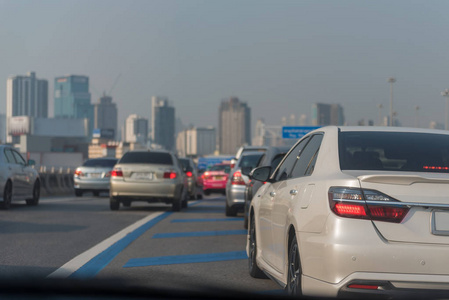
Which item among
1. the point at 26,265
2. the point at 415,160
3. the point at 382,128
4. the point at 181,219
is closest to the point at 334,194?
the point at 415,160

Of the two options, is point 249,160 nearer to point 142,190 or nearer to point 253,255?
point 142,190

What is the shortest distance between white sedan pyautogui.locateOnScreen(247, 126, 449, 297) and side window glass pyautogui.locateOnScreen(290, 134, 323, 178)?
3 centimetres

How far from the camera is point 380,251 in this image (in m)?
4.90

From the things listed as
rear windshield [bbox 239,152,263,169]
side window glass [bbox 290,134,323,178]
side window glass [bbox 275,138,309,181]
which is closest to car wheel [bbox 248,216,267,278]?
side window glass [bbox 275,138,309,181]

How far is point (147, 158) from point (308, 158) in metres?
13.4

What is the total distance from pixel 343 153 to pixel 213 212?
13.5 m

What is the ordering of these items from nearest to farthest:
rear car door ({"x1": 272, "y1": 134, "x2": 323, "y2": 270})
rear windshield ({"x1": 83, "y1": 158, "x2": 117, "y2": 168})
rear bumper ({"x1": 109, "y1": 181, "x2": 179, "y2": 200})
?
rear car door ({"x1": 272, "y1": 134, "x2": 323, "y2": 270}) → rear bumper ({"x1": 109, "y1": 181, "x2": 179, "y2": 200}) → rear windshield ({"x1": 83, "y1": 158, "x2": 117, "y2": 168})

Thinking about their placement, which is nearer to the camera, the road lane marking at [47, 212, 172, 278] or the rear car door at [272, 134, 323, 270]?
the rear car door at [272, 134, 323, 270]

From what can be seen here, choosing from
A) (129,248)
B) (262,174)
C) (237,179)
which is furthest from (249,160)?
(262,174)

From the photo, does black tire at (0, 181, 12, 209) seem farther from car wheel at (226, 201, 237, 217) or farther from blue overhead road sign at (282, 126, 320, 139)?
blue overhead road sign at (282, 126, 320, 139)

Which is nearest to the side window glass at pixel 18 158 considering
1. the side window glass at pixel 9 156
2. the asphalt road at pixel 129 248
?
the side window glass at pixel 9 156

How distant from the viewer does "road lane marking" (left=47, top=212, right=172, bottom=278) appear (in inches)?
317

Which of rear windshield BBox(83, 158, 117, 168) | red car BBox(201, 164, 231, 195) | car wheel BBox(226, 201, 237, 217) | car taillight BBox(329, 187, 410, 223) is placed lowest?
red car BBox(201, 164, 231, 195)

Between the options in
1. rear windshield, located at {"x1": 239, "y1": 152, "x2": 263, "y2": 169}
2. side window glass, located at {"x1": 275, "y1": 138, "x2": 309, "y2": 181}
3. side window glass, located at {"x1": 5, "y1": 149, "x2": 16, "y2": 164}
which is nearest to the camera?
side window glass, located at {"x1": 275, "y1": 138, "x2": 309, "y2": 181}
